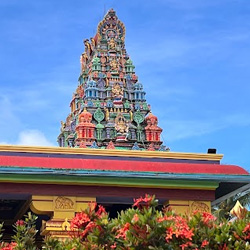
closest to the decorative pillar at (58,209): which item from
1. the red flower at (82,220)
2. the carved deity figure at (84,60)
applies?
the red flower at (82,220)

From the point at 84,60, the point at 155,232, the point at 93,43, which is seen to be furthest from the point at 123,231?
the point at 84,60

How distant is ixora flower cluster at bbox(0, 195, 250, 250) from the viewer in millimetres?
8664

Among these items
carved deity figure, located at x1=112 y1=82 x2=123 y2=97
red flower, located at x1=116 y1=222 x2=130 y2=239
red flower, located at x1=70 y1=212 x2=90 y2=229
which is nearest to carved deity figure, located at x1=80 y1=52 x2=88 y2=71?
carved deity figure, located at x1=112 y1=82 x2=123 y2=97

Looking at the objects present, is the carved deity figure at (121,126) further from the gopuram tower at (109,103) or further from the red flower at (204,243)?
the red flower at (204,243)

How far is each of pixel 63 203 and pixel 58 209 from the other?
0.19m

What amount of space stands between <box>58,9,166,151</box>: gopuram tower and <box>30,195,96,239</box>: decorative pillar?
30427 millimetres

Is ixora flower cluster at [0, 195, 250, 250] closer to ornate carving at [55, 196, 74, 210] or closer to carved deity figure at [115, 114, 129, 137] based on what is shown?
ornate carving at [55, 196, 74, 210]

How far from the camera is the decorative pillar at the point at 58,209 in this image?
47.8 feet

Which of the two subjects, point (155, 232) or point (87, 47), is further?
point (87, 47)

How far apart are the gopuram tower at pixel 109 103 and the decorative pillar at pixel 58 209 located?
3043 cm

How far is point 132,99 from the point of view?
51375 mm

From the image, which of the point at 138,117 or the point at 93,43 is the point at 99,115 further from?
the point at 93,43

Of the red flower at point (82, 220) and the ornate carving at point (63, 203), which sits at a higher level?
the ornate carving at point (63, 203)

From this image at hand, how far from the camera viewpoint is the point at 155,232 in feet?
28.5
